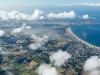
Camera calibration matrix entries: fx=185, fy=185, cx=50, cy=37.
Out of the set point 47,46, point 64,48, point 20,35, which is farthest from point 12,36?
point 64,48

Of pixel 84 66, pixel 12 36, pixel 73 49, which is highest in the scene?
pixel 12 36

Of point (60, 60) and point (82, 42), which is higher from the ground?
point (82, 42)

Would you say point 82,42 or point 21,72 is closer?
point 21,72

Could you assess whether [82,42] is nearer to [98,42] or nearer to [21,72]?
[98,42]

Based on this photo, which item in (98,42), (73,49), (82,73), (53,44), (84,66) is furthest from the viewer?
(98,42)

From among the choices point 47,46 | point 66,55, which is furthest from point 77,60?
point 47,46

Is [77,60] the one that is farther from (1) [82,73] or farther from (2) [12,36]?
(2) [12,36]

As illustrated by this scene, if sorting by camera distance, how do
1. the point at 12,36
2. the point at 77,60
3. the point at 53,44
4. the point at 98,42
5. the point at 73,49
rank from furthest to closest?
the point at 12,36
the point at 98,42
the point at 53,44
the point at 73,49
the point at 77,60

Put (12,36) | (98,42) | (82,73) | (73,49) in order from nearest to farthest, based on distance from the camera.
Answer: (82,73) < (73,49) < (98,42) < (12,36)

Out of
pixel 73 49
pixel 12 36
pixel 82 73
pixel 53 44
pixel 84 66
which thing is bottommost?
pixel 82 73
